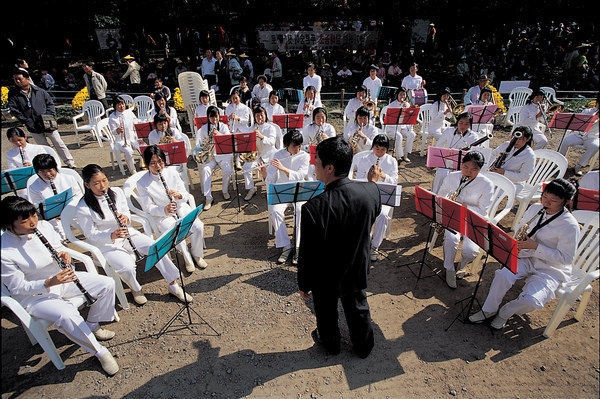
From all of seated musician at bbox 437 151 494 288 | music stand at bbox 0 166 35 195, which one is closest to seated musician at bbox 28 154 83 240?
music stand at bbox 0 166 35 195

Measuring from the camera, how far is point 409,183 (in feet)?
27.0

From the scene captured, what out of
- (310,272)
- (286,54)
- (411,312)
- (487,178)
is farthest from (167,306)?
(286,54)

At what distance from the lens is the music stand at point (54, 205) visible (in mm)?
5078

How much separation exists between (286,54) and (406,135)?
1232 cm

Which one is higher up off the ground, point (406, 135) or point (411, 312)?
point (406, 135)

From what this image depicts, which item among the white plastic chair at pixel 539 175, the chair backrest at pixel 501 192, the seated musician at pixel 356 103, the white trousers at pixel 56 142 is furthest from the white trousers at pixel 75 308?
the seated musician at pixel 356 103

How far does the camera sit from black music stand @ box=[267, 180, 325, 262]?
196 inches

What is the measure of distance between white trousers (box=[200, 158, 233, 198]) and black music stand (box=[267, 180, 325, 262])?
8.94ft

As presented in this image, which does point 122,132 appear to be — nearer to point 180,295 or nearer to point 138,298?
point 138,298

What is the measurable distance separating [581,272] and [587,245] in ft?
1.08

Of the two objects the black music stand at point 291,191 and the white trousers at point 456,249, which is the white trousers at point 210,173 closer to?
the black music stand at point 291,191

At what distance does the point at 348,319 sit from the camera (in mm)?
3854

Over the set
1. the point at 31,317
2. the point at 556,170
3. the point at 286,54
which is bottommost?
the point at 31,317

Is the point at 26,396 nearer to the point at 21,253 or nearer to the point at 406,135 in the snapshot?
the point at 21,253
